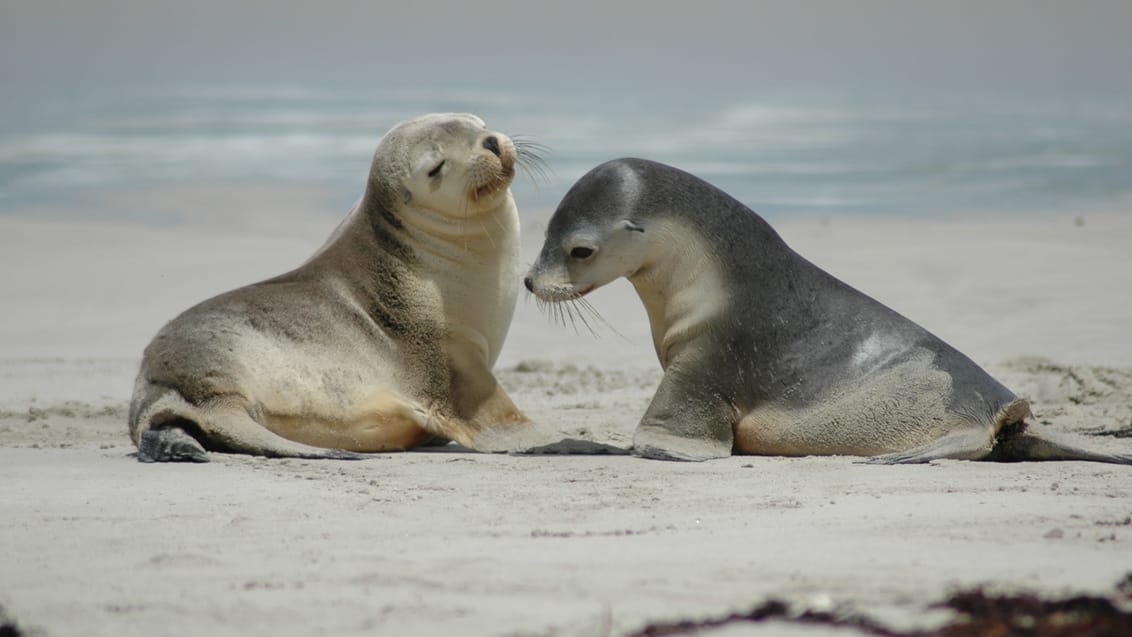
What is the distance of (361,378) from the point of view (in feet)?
23.0

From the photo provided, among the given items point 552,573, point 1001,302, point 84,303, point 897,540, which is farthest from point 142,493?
point 1001,302

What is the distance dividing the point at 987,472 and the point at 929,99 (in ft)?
112

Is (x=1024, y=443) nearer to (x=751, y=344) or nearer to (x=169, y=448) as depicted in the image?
(x=751, y=344)

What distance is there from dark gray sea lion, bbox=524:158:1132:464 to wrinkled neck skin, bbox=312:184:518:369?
2.35 feet

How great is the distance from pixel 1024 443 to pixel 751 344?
3.65 ft

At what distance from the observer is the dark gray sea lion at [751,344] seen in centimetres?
642

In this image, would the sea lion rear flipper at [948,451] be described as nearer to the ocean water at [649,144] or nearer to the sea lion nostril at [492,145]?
the sea lion nostril at [492,145]

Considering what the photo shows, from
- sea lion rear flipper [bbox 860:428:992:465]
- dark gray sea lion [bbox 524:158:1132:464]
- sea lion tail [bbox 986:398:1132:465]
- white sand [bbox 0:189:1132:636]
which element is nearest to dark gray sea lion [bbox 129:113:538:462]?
white sand [bbox 0:189:1132:636]

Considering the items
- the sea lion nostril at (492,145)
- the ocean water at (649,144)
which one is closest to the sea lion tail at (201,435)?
the sea lion nostril at (492,145)

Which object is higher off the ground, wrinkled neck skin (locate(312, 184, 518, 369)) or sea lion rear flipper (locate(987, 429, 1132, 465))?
wrinkled neck skin (locate(312, 184, 518, 369))

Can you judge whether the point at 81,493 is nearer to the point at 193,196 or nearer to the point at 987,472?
the point at 987,472

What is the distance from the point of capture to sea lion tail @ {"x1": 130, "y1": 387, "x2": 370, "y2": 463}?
6297 mm

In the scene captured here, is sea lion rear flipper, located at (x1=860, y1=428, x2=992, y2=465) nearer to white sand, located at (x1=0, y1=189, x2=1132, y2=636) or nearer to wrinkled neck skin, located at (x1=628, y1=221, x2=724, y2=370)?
white sand, located at (x1=0, y1=189, x2=1132, y2=636)

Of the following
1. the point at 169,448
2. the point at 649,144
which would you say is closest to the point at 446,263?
the point at 169,448
